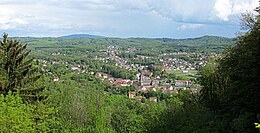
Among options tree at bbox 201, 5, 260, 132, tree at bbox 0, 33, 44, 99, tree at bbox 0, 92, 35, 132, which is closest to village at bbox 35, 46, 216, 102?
tree at bbox 0, 33, 44, 99

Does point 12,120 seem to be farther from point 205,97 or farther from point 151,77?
point 151,77

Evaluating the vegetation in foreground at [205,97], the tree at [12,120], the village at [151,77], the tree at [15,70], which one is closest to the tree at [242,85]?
the vegetation in foreground at [205,97]

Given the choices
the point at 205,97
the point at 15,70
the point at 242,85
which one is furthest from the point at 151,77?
the point at 242,85

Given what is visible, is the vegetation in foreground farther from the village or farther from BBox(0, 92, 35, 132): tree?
the village

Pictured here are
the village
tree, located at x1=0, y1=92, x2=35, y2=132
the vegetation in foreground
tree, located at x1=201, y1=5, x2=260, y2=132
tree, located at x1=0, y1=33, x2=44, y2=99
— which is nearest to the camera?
tree, located at x1=201, y1=5, x2=260, y2=132

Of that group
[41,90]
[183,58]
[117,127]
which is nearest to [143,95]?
[117,127]

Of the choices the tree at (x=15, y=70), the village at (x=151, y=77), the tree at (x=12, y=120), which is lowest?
the village at (x=151, y=77)

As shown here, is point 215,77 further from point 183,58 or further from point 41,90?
point 183,58

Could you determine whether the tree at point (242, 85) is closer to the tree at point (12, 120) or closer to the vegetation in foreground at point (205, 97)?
the vegetation in foreground at point (205, 97)

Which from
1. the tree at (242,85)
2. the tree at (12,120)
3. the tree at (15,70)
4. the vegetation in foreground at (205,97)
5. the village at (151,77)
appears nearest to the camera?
the tree at (242,85)
